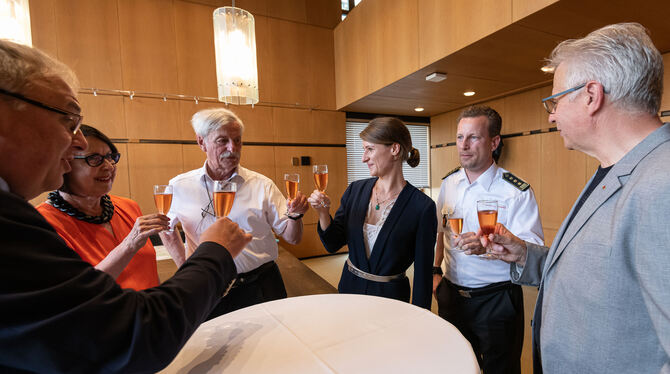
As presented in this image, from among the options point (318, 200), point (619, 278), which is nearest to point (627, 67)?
point (619, 278)

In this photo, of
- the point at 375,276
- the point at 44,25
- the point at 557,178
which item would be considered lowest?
the point at 375,276

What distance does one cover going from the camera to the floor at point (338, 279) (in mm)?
2531

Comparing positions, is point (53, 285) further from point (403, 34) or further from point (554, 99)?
point (403, 34)

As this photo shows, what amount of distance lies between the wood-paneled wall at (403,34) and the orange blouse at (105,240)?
357 centimetres

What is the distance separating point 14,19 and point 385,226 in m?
2.59

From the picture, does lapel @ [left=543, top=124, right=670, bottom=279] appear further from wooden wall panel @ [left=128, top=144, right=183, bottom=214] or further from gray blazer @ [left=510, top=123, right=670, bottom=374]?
wooden wall panel @ [left=128, top=144, right=183, bottom=214]

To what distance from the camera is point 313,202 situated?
5.55 ft

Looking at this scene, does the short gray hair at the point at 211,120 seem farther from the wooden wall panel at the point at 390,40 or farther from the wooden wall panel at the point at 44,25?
the wooden wall panel at the point at 44,25

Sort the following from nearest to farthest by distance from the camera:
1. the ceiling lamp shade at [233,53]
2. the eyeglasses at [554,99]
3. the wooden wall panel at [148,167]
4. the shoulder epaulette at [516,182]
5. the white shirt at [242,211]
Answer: the eyeglasses at [554,99]
the shoulder epaulette at [516,182]
the white shirt at [242,211]
the ceiling lamp shade at [233,53]
the wooden wall panel at [148,167]

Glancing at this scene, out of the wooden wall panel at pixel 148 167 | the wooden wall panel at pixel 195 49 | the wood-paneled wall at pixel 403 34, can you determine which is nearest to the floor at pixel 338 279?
the wooden wall panel at pixel 148 167

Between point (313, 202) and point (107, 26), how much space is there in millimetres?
5075

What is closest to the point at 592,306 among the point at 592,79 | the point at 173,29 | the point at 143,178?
the point at 592,79

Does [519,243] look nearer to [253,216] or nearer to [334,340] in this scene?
[334,340]

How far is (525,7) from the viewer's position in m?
2.73
